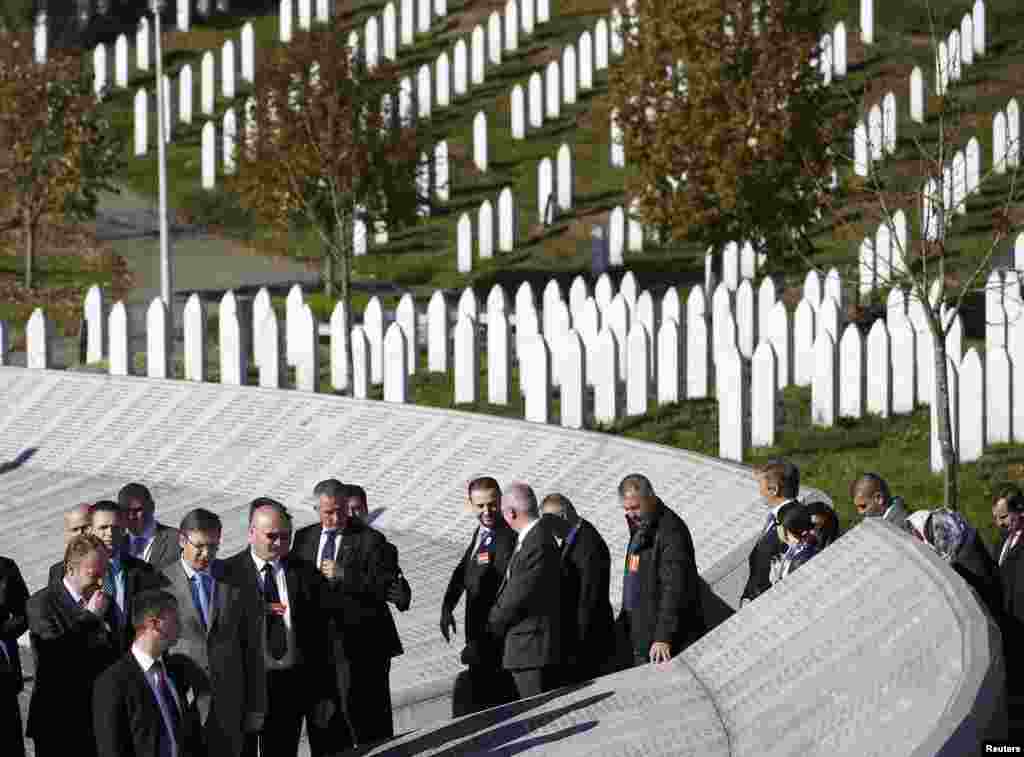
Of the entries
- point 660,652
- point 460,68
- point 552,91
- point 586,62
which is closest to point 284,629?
point 660,652

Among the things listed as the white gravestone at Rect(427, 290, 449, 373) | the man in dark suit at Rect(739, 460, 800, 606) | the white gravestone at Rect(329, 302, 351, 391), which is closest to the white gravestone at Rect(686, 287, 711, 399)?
the white gravestone at Rect(427, 290, 449, 373)

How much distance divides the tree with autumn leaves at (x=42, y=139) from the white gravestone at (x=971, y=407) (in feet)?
45.1

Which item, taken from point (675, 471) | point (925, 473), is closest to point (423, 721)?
point (675, 471)

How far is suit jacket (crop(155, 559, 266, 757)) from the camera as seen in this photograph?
372 inches

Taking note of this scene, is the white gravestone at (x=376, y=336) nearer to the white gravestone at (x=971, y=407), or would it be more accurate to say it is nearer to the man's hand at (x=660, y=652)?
the white gravestone at (x=971, y=407)

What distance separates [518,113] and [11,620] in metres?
27.1

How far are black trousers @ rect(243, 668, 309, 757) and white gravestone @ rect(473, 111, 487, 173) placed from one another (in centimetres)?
2535

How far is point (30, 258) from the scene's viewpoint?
28828mm

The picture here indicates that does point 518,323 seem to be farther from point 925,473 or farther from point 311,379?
point 925,473

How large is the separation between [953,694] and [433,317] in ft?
49.2

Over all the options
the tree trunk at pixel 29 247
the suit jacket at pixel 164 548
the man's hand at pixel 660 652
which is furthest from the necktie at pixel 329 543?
the tree trunk at pixel 29 247

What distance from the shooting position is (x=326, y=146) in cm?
2758

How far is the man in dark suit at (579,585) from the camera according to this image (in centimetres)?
1122

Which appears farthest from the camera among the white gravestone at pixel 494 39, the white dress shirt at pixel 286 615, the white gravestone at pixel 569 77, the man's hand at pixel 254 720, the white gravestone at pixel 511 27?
the white gravestone at pixel 511 27
